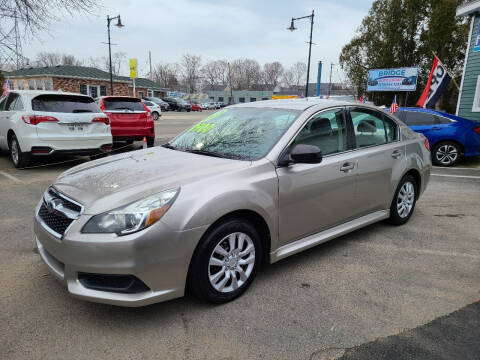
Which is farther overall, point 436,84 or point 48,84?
point 48,84

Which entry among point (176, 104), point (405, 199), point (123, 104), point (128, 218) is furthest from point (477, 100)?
point (176, 104)

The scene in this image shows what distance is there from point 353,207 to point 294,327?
65.4 inches

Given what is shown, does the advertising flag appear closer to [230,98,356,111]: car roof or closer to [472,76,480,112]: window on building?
[472,76,480,112]: window on building

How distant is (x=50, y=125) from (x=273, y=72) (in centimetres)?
11450

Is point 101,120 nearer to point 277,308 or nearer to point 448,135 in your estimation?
point 277,308

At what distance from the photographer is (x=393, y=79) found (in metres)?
24.2

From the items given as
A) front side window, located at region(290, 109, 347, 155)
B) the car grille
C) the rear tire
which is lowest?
the rear tire

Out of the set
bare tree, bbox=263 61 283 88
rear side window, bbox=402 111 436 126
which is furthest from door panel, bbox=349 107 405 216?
bare tree, bbox=263 61 283 88

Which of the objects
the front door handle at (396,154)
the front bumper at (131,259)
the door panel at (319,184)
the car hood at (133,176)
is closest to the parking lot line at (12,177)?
the car hood at (133,176)

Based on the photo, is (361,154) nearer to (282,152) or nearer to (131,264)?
(282,152)

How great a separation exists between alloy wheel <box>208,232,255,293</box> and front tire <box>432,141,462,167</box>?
8323 millimetres

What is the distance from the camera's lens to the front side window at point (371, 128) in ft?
12.9

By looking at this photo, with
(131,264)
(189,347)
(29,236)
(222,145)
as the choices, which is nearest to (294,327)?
(189,347)

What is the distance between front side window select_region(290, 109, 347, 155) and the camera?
3396mm
